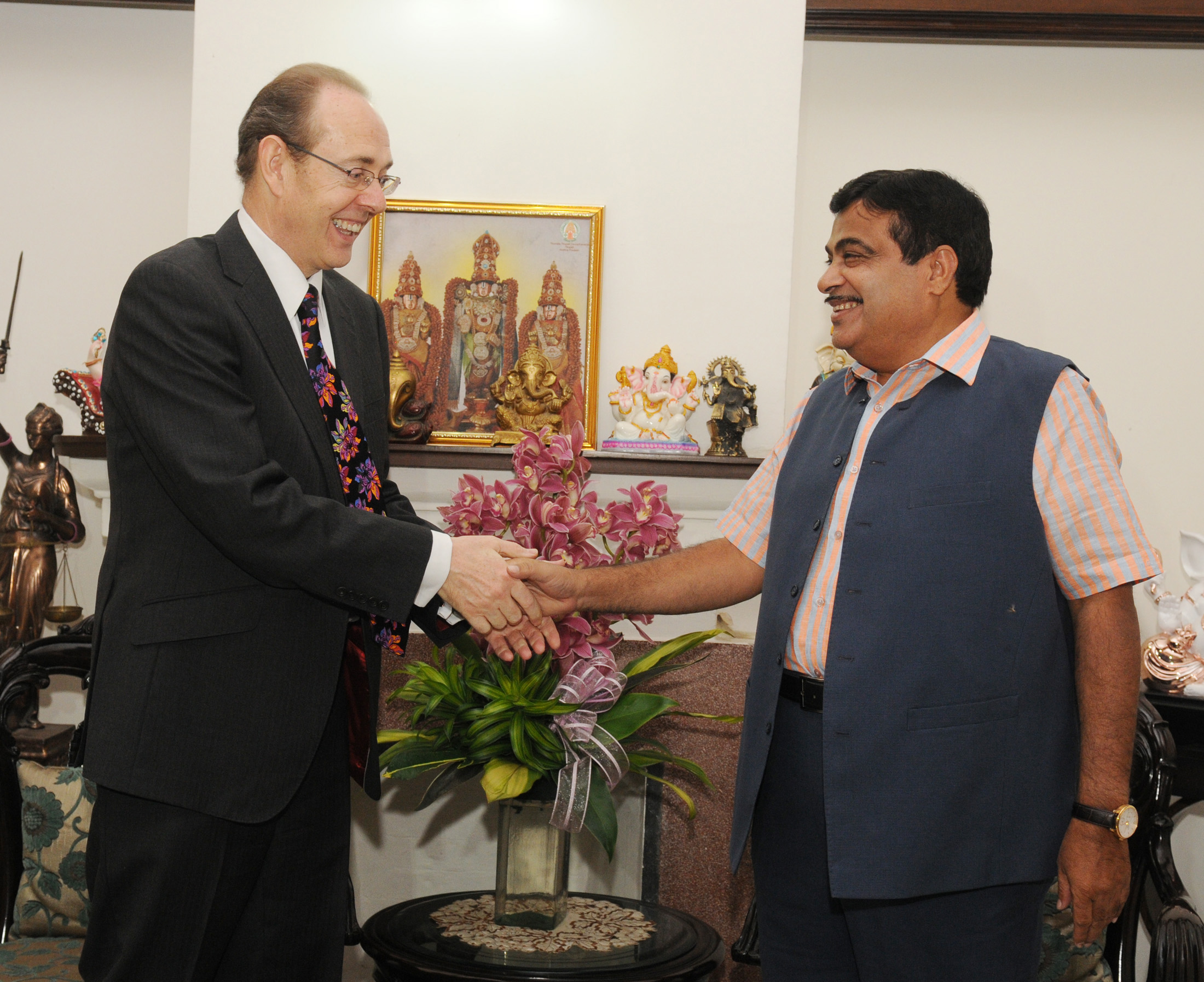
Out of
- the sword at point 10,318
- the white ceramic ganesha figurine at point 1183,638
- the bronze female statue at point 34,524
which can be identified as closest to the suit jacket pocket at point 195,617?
the bronze female statue at point 34,524

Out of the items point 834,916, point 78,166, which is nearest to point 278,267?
point 834,916

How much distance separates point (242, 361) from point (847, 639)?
37.2 inches

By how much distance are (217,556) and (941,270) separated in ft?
3.73

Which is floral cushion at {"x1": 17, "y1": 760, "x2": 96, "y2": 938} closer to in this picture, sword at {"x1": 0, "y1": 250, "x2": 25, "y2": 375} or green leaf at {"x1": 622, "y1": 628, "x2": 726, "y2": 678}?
green leaf at {"x1": 622, "y1": 628, "x2": 726, "y2": 678}

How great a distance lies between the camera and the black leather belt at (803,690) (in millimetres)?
1646

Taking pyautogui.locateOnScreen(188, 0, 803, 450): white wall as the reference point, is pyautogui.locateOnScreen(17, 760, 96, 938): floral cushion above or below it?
below

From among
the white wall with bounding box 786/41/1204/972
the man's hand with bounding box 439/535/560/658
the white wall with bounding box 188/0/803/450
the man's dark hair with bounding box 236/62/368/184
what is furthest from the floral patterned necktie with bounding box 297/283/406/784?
the white wall with bounding box 786/41/1204/972

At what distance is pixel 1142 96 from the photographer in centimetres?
385

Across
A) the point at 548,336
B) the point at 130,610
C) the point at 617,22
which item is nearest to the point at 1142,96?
the point at 617,22

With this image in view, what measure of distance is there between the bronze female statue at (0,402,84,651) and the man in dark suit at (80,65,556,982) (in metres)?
2.06

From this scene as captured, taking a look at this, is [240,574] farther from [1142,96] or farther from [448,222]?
[1142,96]

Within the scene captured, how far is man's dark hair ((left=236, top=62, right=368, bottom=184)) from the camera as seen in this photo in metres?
1.81

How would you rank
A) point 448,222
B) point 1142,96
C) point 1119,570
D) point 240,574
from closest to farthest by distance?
point 1119,570, point 240,574, point 448,222, point 1142,96

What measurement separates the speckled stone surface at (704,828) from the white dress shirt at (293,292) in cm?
102
